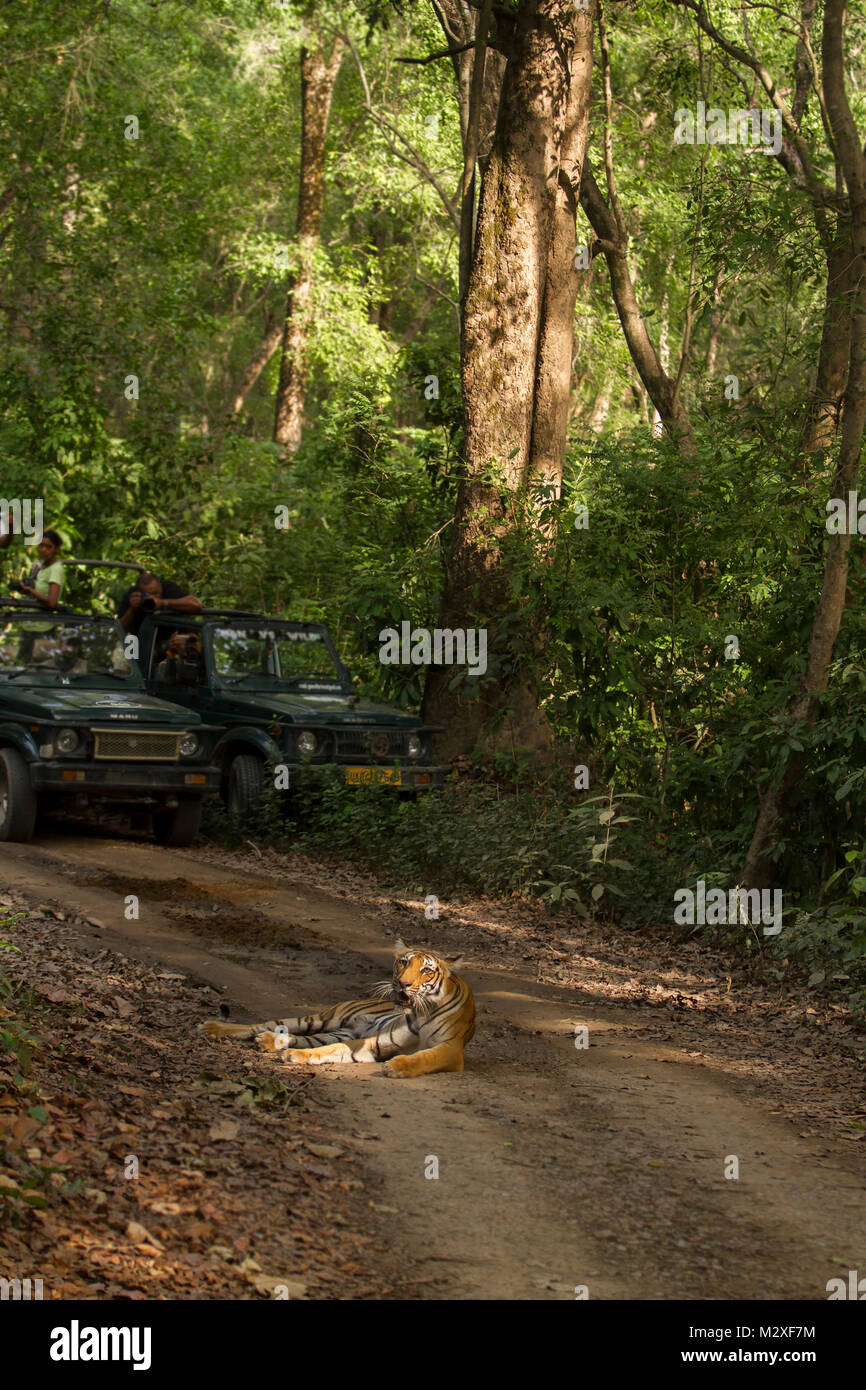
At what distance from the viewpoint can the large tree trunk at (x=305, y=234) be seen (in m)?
24.7

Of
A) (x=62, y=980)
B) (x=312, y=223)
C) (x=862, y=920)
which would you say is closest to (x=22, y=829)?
(x=62, y=980)

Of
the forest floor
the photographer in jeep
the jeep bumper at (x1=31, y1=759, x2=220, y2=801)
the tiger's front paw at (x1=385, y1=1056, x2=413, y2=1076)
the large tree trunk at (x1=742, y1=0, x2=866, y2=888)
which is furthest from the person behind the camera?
the photographer in jeep

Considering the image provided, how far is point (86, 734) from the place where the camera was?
11352mm

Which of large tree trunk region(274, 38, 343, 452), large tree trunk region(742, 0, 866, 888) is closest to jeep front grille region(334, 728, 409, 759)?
large tree trunk region(742, 0, 866, 888)

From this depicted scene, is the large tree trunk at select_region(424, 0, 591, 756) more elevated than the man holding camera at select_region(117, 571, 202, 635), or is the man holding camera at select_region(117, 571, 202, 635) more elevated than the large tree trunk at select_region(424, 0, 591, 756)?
the large tree trunk at select_region(424, 0, 591, 756)

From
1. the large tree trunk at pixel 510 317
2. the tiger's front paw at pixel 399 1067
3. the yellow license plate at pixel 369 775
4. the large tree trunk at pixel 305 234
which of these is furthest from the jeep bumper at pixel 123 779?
the large tree trunk at pixel 305 234

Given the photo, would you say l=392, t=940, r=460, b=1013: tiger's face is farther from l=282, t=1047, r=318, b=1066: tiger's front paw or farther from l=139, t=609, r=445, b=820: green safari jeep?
l=139, t=609, r=445, b=820: green safari jeep

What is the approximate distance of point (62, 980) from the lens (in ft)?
22.1

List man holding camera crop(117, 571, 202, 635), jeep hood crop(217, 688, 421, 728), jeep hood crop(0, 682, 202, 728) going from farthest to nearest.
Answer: man holding camera crop(117, 571, 202, 635)
jeep hood crop(217, 688, 421, 728)
jeep hood crop(0, 682, 202, 728)

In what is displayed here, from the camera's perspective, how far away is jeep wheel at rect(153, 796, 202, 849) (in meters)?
12.1

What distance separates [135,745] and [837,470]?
5792mm

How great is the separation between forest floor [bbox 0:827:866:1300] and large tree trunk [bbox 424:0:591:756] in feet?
15.8

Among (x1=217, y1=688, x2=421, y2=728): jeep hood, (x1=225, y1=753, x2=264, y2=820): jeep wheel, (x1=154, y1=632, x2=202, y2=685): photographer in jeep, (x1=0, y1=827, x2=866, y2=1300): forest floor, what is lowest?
(x1=0, y1=827, x2=866, y2=1300): forest floor
